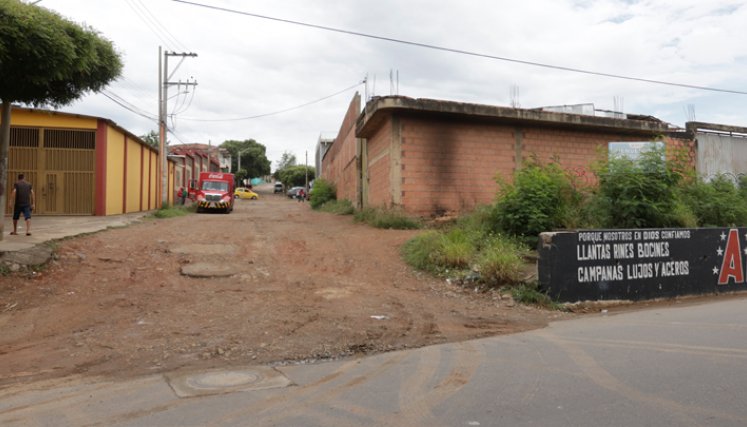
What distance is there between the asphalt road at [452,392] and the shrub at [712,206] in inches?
403

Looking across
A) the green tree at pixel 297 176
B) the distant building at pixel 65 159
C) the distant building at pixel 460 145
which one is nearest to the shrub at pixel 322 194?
the distant building at pixel 65 159

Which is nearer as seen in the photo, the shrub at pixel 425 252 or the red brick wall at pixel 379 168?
the shrub at pixel 425 252

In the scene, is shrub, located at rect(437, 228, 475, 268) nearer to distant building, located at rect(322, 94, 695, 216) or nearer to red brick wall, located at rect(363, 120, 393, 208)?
distant building, located at rect(322, 94, 695, 216)

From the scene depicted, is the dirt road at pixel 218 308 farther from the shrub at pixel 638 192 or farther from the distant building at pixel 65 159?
the distant building at pixel 65 159

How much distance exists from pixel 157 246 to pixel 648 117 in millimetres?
22959

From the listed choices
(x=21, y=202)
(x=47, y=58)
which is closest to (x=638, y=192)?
(x=47, y=58)

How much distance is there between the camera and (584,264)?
9.80 m

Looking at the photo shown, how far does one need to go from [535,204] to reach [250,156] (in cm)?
7952

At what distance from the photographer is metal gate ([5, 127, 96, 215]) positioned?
836 inches

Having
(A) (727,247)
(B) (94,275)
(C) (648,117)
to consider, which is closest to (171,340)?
(B) (94,275)

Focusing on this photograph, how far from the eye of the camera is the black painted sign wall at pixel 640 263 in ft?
31.5

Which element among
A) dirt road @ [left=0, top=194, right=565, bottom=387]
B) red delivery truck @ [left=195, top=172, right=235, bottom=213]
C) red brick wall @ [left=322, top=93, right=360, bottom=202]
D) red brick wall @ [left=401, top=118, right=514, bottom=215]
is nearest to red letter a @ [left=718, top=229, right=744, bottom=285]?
dirt road @ [left=0, top=194, right=565, bottom=387]

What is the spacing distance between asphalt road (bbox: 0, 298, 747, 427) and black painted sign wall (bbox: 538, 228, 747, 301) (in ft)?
9.81

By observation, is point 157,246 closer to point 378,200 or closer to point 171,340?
point 171,340
